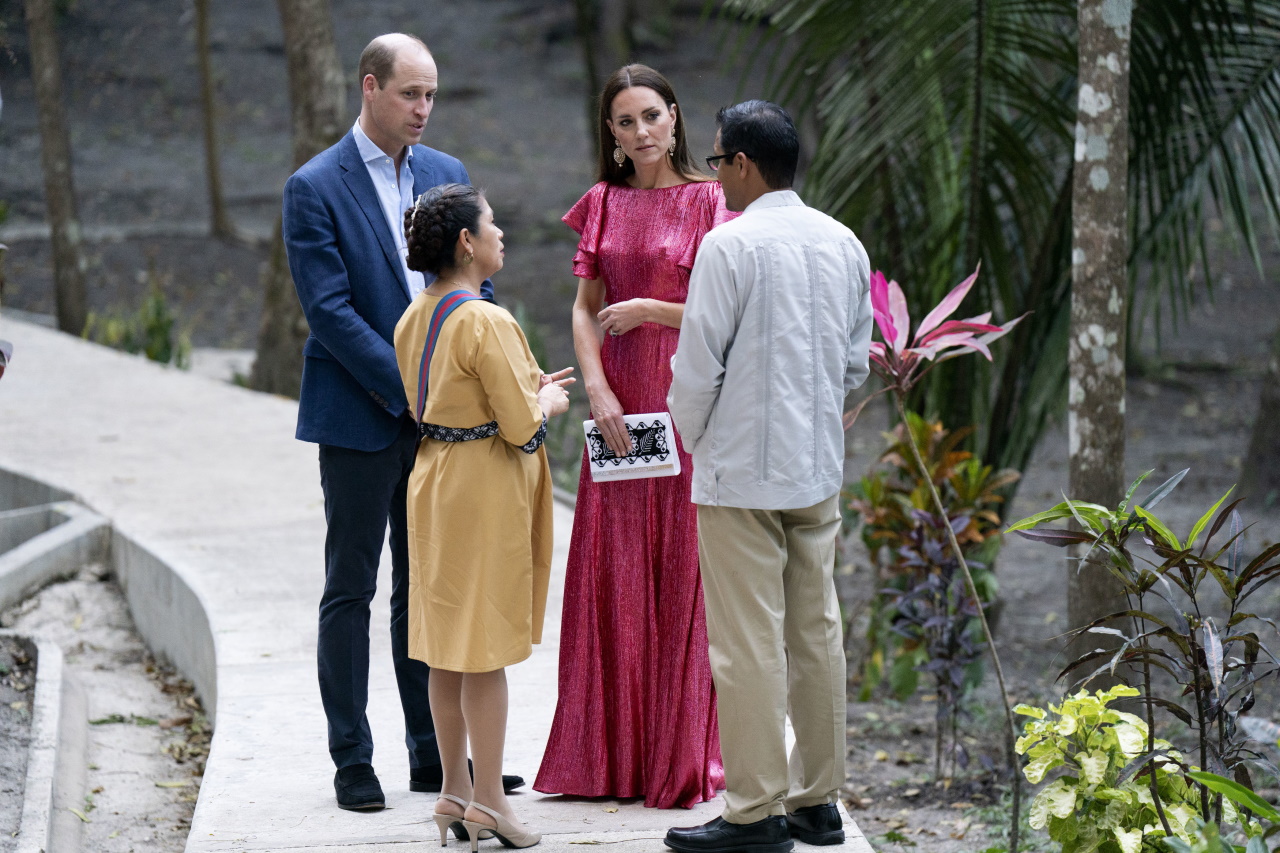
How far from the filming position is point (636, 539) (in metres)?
3.30

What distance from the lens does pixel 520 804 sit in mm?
3344

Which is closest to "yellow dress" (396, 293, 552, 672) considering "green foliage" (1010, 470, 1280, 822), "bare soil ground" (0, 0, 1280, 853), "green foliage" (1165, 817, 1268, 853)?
"green foliage" (1010, 470, 1280, 822)

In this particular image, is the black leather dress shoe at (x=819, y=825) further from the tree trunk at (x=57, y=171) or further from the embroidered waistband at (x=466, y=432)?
the tree trunk at (x=57, y=171)

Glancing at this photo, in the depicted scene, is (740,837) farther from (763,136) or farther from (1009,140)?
(1009,140)

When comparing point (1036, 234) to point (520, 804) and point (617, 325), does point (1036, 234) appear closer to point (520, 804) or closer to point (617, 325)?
point (617, 325)

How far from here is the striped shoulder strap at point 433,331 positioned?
290 centimetres

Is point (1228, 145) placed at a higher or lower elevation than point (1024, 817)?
higher

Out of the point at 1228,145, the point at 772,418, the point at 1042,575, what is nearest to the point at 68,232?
the point at 1042,575

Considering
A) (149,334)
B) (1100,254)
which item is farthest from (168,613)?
(149,334)

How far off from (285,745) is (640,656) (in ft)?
3.97

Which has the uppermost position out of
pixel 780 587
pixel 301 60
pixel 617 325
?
pixel 301 60

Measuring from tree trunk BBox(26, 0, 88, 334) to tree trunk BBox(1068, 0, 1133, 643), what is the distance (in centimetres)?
1061

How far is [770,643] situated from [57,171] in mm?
11541

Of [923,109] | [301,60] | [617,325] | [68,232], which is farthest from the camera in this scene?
[68,232]
